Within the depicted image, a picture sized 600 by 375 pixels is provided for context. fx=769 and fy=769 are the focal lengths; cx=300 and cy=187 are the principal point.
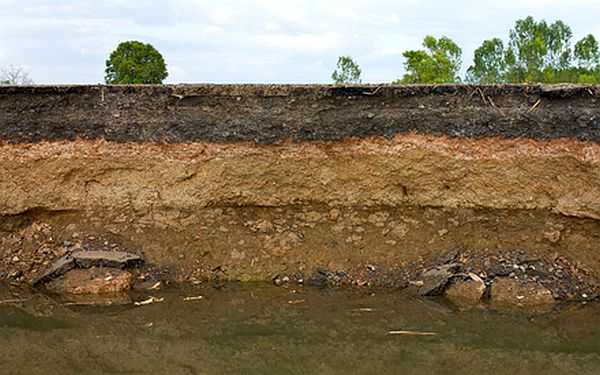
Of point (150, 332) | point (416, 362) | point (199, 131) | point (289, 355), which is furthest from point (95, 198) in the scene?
point (416, 362)

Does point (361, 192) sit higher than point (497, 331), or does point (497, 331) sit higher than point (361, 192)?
point (361, 192)

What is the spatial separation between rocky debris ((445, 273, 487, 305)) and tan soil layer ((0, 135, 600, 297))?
240mm

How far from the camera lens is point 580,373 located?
3.45 m

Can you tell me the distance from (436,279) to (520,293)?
1.71 ft

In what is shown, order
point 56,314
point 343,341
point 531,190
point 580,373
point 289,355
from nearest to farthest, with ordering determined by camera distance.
A: point 580,373 < point 289,355 < point 343,341 < point 56,314 < point 531,190

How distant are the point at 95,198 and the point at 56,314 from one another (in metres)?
1.14

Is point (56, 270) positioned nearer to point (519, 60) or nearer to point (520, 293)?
point (520, 293)

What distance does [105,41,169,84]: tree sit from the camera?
45.8 feet

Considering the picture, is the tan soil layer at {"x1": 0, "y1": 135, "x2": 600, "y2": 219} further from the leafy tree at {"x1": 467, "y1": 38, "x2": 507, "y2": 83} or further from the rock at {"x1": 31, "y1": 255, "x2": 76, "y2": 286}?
the leafy tree at {"x1": 467, "y1": 38, "x2": 507, "y2": 83}

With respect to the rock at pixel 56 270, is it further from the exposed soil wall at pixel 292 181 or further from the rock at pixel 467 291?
the rock at pixel 467 291

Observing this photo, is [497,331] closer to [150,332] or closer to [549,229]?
[549,229]

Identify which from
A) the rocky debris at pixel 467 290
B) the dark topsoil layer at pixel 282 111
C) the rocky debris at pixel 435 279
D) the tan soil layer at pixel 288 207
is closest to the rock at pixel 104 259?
the tan soil layer at pixel 288 207

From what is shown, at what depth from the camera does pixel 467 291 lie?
480cm

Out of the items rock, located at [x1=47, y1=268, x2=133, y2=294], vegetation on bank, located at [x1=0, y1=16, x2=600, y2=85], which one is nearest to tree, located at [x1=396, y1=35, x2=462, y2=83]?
vegetation on bank, located at [x1=0, y1=16, x2=600, y2=85]
